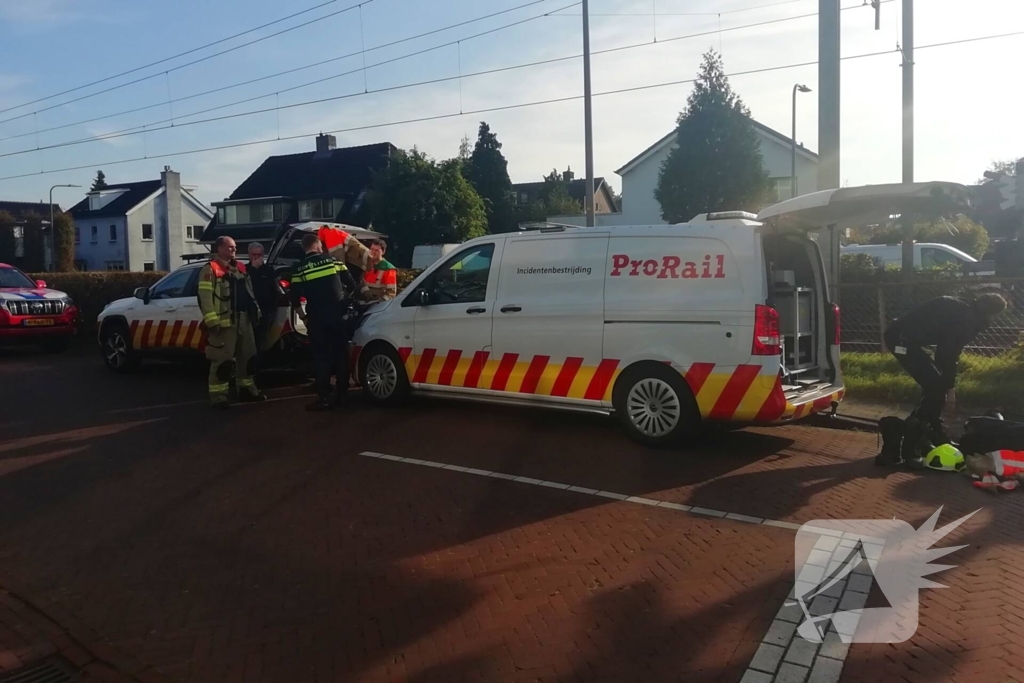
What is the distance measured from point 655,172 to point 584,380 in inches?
1598

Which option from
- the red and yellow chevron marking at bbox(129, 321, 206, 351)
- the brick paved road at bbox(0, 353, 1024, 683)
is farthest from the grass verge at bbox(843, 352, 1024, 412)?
the red and yellow chevron marking at bbox(129, 321, 206, 351)

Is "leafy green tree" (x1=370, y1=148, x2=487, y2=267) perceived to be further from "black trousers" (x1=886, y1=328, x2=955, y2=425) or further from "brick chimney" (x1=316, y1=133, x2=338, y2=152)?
"black trousers" (x1=886, y1=328, x2=955, y2=425)

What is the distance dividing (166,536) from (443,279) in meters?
4.56

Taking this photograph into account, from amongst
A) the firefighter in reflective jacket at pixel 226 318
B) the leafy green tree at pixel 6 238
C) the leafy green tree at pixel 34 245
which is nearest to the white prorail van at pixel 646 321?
the firefighter in reflective jacket at pixel 226 318

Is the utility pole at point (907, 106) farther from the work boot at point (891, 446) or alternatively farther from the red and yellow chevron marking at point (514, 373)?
the red and yellow chevron marking at point (514, 373)

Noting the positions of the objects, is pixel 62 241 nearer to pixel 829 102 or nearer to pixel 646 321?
pixel 829 102

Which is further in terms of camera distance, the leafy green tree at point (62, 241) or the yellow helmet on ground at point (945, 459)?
the leafy green tree at point (62, 241)

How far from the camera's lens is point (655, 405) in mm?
7949

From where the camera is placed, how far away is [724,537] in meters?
5.70

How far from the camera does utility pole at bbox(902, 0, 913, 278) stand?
13789 millimetres

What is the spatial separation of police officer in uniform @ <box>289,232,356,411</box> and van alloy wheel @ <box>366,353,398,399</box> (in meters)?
0.30

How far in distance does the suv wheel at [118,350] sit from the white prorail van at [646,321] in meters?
5.73

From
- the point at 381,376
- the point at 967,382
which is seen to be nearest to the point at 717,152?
the point at 967,382

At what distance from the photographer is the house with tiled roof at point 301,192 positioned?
49.7 metres
